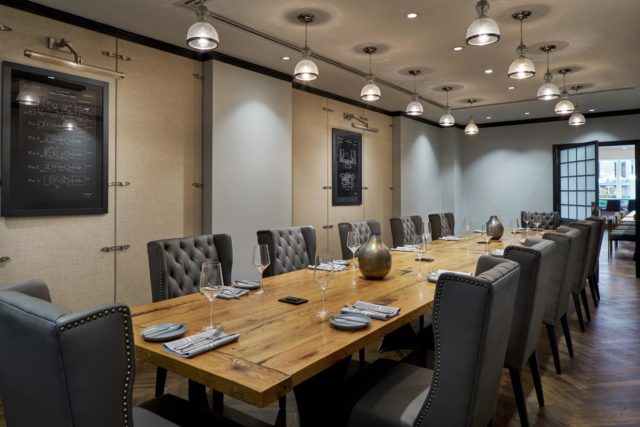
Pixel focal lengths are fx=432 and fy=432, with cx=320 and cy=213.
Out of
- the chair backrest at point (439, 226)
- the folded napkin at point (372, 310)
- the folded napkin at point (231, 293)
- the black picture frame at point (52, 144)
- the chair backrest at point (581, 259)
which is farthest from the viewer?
the chair backrest at point (439, 226)

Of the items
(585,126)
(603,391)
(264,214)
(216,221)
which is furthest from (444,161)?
(603,391)

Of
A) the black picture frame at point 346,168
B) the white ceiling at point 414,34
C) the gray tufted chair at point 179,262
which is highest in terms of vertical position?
the white ceiling at point 414,34

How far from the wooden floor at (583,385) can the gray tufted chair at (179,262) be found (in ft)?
2.11

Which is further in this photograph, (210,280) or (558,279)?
(558,279)

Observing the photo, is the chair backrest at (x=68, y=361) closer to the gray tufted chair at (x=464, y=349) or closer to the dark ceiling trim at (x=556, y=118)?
the gray tufted chair at (x=464, y=349)

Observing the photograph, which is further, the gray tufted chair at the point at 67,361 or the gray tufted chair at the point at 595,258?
the gray tufted chair at the point at 595,258

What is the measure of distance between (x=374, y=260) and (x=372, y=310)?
2.19ft

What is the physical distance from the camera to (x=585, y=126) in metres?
7.67

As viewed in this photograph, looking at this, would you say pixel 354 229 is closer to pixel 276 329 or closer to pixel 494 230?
pixel 494 230

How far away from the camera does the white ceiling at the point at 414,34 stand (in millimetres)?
3240

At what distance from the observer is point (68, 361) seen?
2.94ft

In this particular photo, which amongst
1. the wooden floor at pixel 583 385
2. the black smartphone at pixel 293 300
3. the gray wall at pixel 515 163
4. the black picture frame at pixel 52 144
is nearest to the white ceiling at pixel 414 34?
the black picture frame at pixel 52 144

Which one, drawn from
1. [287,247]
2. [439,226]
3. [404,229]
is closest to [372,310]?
[287,247]

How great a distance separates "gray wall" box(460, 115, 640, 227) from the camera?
7.70 m
